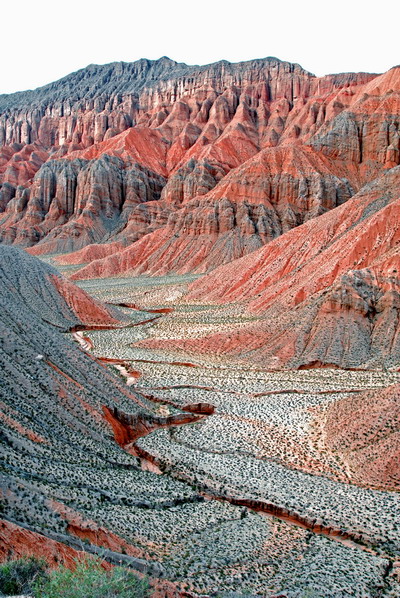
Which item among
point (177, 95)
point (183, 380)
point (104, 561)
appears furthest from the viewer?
point (177, 95)

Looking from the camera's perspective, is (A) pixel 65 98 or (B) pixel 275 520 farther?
(A) pixel 65 98

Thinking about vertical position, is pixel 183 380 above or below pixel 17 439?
below

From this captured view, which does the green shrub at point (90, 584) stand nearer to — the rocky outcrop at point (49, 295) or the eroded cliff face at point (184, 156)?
the rocky outcrop at point (49, 295)

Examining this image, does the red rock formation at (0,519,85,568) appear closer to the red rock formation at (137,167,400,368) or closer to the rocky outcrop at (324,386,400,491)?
the rocky outcrop at (324,386,400,491)

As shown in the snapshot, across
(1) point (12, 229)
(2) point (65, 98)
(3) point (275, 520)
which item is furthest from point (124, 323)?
(2) point (65, 98)

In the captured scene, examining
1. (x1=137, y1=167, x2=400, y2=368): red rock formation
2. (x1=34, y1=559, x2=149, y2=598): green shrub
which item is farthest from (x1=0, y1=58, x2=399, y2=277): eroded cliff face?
(x1=34, y1=559, x2=149, y2=598): green shrub

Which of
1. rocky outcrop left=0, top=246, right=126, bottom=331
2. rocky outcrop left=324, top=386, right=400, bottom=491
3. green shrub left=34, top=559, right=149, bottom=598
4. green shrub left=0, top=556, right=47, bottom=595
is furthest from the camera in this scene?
rocky outcrop left=0, top=246, right=126, bottom=331

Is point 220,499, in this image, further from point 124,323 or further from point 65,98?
point 65,98
